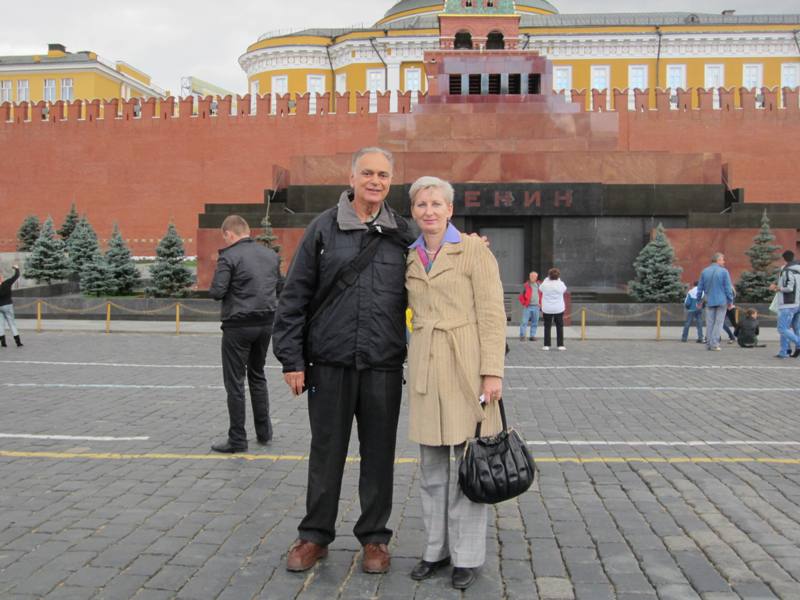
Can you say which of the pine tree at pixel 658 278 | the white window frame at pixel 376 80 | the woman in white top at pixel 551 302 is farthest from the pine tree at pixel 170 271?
the white window frame at pixel 376 80

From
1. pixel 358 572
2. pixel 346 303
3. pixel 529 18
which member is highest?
pixel 529 18

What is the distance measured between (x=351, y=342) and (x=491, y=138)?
19825mm

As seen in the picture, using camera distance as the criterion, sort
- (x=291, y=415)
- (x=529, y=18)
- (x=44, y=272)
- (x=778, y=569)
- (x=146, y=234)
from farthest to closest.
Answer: (x=529, y=18) < (x=146, y=234) < (x=44, y=272) < (x=291, y=415) < (x=778, y=569)

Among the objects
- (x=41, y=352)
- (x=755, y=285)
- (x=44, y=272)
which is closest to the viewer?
(x=41, y=352)

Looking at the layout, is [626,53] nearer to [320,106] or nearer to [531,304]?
[320,106]

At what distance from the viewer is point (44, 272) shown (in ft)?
73.9

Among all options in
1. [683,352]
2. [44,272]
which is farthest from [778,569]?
[44,272]

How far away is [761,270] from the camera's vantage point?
57.5 ft

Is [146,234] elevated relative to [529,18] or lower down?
lower down

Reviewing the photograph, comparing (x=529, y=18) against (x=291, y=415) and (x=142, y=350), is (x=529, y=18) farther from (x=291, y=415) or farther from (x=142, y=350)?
(x=291, y=415)

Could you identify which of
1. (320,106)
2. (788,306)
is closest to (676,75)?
(320,106)

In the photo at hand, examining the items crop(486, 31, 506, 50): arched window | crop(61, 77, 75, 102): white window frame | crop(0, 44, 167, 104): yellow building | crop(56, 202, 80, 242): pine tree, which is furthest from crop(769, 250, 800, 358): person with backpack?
crop(61, 77, 75, 102): white window frame

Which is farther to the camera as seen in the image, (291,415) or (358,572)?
(291,415)

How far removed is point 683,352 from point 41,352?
9.16 meters
